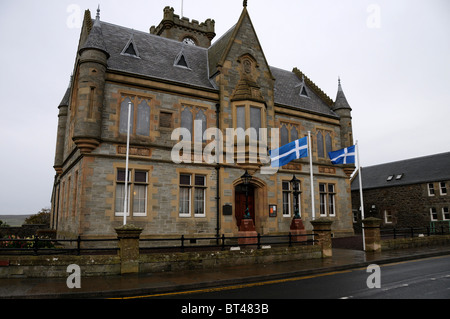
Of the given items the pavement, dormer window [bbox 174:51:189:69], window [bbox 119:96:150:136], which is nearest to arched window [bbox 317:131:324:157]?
dormer window [bbox 174:51:189:69]

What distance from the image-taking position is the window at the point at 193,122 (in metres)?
21.0

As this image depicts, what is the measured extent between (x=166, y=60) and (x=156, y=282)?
16964mm

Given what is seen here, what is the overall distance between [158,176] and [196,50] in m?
12.3

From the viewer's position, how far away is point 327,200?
26734mm

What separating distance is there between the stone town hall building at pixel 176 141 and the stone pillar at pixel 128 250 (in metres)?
6.06

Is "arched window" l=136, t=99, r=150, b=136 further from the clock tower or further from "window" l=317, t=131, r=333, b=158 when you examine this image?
the clock tower

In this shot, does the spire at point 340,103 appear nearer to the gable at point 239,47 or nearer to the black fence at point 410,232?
the gable at point 239,47

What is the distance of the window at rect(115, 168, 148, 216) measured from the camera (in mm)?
18312

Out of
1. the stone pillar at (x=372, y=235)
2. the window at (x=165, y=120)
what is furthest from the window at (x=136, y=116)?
the stone pillar at (x=372, y=235)

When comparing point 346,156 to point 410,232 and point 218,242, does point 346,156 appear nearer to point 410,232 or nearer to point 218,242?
point 410,232

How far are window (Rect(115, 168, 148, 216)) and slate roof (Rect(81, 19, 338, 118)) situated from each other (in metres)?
6.16
